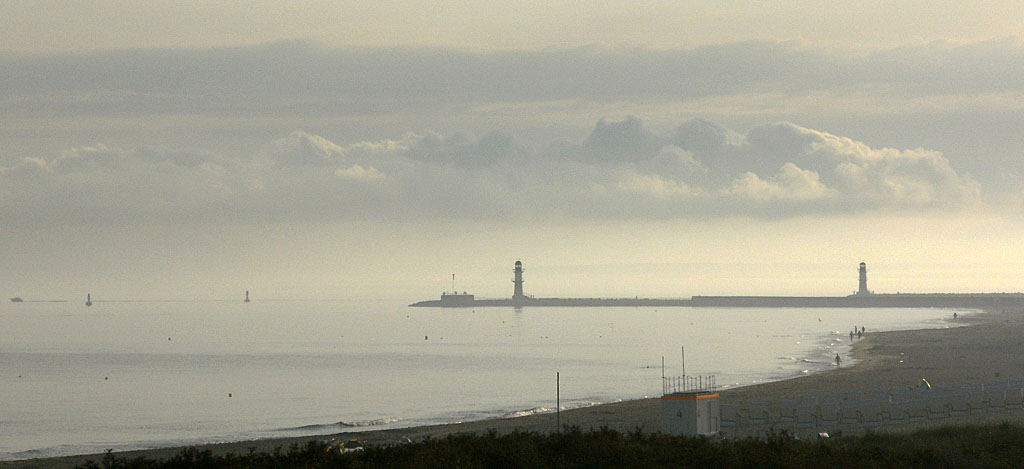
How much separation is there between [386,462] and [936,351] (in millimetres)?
77348

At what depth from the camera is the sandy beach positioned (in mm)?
45469

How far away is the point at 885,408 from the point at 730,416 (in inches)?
250

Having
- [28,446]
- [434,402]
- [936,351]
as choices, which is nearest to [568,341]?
[936,351]

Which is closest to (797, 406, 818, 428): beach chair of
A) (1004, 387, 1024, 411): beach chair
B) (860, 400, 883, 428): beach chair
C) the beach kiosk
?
(860, 400, 883, 428): beach chair

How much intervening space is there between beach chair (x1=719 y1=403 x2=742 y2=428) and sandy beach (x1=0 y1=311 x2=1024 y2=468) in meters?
0.63

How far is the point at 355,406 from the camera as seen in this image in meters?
69.8

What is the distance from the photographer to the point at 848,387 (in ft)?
212

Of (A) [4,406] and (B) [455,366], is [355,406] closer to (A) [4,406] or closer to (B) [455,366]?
(A) [4,406]

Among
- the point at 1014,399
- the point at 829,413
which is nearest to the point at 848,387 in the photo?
the point at 1014,399

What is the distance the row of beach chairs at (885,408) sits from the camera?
44625 millimetres

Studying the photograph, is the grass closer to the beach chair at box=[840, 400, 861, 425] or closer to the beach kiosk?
the beach kiosk

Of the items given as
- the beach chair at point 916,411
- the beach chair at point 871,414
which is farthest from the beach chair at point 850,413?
the beach chair at point 916,411

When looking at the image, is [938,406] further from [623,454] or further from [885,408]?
[623,454]

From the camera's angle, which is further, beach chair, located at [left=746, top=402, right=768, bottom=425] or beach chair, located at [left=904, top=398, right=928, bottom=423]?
beach chair, located at [left=746, top=402, right=768, bottom=425]
